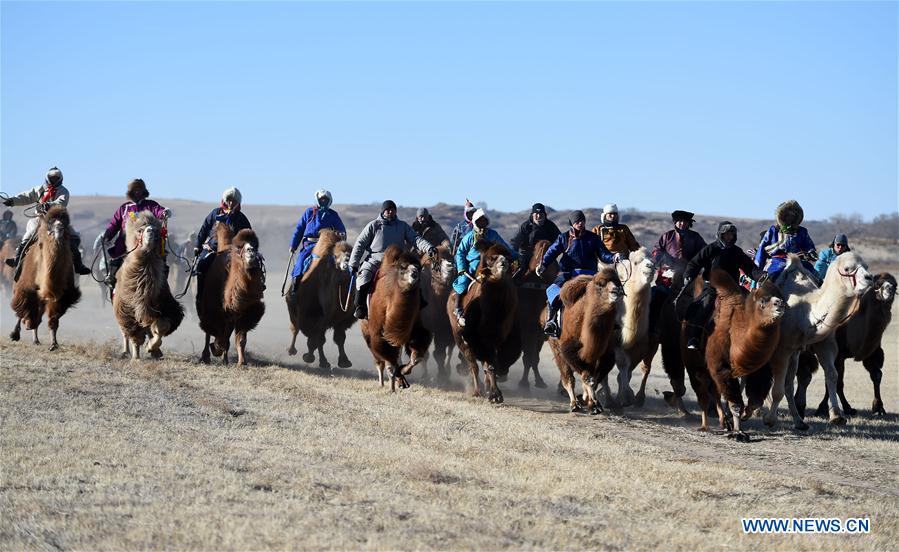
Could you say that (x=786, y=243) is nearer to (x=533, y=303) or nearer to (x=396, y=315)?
(x=533, y=303)

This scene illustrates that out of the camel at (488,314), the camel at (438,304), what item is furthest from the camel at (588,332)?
the camel at (438,304)

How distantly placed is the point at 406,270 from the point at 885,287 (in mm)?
6774

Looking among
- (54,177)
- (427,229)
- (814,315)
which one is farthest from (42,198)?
(814,315)

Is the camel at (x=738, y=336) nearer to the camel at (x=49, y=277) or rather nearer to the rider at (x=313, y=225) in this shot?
the rider at (x=313, y=225)

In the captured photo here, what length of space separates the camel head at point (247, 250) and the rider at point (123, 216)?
4.11 feet

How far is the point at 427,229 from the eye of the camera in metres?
19.3

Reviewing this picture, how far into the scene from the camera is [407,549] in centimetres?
761

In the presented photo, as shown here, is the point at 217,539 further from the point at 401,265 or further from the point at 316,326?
the point at 316,326


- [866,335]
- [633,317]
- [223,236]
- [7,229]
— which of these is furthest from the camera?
[7,229]

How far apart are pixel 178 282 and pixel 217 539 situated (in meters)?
29.3

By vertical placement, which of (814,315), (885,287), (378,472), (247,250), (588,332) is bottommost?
(378,472)

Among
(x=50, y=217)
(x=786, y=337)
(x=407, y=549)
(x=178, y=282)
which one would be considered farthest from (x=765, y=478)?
(x=178, y=282)

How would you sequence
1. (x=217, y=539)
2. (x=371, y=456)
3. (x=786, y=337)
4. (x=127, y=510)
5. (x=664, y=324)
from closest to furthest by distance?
(x=217, y=539), (x=127, y=510), (x=371, y=456), (x=786, y=337), (x=664, y=324)

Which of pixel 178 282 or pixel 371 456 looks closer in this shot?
pixel 371 456
